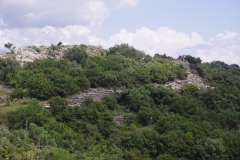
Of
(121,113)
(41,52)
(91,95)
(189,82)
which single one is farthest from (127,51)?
(121,113)

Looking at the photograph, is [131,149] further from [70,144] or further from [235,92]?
[235,92]

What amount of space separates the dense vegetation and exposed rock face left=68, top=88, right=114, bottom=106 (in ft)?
2.55

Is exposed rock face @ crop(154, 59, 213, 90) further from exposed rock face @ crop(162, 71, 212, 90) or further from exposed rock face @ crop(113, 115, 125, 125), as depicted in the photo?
exposed rock face @ crop(113, 115, 125, 125)

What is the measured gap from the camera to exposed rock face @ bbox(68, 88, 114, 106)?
92.7ft

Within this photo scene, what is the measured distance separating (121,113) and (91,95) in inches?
146

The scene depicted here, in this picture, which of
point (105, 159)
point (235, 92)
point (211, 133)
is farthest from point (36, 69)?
point (235, 92)

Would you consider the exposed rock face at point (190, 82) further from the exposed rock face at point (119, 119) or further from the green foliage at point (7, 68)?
the green foliage at point (7, 68)

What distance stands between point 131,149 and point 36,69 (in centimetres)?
1453

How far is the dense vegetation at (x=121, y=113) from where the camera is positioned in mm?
20683

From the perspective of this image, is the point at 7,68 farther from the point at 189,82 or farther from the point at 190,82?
the point at 190,82

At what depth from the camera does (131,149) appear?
21.9 meters

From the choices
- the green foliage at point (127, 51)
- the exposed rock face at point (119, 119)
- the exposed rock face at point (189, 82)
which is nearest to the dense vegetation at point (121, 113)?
the exposed rock face at point (119, 119)

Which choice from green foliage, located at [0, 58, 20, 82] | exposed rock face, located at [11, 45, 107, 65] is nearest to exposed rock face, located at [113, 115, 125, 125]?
green foliage, located at [0, 58, 20, 82]

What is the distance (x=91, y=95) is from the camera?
2981 cm
